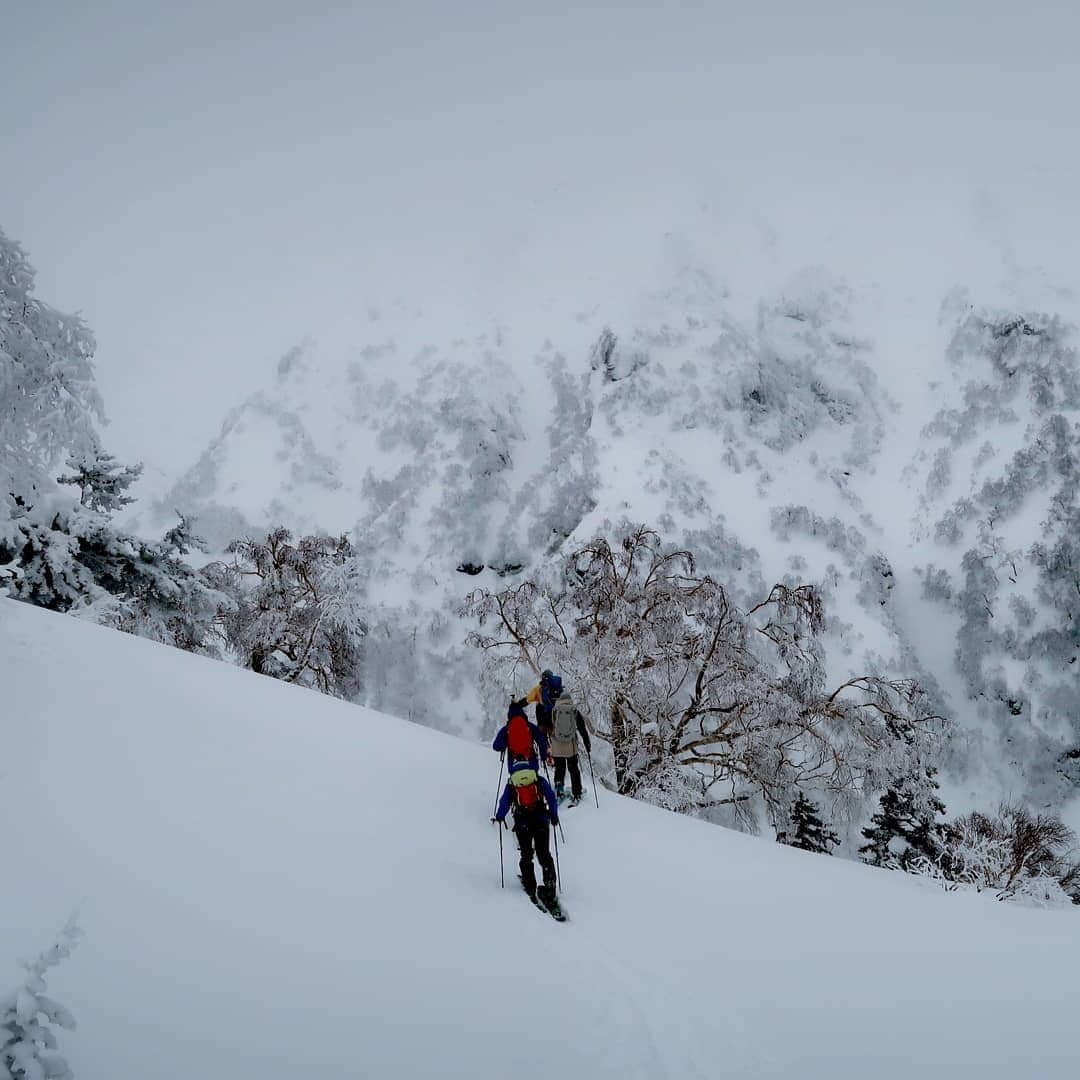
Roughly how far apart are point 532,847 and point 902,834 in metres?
17.3

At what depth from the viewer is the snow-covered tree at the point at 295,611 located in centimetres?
1722

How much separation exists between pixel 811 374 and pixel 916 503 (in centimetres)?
1099

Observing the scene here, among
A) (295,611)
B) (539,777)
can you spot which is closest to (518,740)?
(539,777)

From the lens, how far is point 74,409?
21.2 feet

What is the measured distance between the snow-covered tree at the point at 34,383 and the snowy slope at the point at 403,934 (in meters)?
1.93

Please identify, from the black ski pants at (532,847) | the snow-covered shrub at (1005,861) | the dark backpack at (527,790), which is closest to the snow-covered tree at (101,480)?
the dark backpack at (527,790)

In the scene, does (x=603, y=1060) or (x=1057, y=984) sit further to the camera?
(x=1057, y=984)

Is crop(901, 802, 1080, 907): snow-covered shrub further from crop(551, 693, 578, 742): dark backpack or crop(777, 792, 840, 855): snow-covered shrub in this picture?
crop(551, 693, 578, 742): dark backpack

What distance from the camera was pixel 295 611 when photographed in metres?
17.7

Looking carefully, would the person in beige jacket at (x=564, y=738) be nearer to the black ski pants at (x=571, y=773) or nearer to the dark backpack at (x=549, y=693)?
the black ski pants at (x=571, y=773)

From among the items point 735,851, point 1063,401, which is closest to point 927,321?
point 1063,401

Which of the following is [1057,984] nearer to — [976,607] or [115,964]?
[115,964]

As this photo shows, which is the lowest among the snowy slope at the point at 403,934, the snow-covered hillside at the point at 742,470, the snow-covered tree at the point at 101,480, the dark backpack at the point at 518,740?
the snowy slope at the point at 403,934

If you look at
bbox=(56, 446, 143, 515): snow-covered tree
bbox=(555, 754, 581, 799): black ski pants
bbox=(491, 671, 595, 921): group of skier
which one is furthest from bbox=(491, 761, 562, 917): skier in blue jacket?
bbox=(56, 446, 143, 515): snow-covered tree
